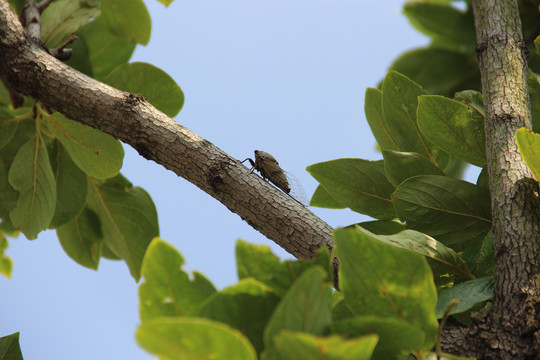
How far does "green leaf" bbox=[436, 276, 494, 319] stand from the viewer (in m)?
0.75

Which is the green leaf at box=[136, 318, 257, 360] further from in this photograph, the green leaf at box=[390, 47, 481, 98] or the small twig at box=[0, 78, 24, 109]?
the green leaf at box=[390, 47, 481, 98]

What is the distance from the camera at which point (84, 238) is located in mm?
1817

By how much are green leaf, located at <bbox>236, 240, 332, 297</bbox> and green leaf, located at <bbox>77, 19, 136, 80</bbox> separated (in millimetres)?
1342

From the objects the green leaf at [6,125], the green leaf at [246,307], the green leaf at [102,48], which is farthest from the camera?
the green leaf at [102,48]

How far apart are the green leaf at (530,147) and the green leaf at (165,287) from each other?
565mm

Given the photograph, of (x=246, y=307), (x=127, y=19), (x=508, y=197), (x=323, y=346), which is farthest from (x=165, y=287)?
(x=127, y=19)

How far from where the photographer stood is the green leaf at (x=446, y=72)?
1890 mm

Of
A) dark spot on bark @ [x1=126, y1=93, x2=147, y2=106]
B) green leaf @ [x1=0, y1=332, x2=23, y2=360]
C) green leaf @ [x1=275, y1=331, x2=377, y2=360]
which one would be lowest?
green leaf @ [x1=0, y1=332, x2=23, y2=360]

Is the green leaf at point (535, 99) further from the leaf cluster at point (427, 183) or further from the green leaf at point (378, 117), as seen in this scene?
the green leaf at point (378, 117)

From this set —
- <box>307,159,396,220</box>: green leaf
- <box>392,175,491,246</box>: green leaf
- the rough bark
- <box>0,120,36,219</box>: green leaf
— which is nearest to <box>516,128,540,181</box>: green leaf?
the rough bark

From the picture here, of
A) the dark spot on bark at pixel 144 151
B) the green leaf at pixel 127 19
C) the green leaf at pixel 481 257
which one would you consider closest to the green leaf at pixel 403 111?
the green leaf at pixel 481 257

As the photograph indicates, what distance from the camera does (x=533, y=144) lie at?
31.6 inches

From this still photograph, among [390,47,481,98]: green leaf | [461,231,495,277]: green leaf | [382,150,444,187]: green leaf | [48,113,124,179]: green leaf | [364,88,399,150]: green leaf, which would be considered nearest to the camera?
[461,231,495,277]: green leaf

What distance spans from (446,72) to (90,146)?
1307 mm
